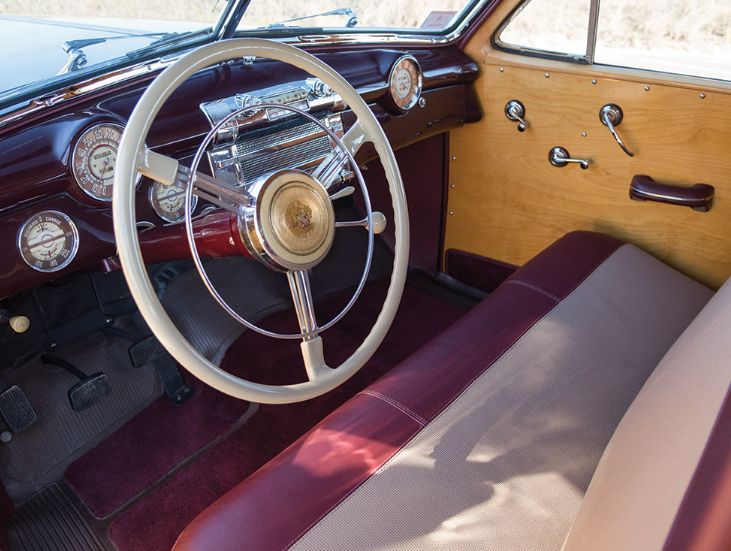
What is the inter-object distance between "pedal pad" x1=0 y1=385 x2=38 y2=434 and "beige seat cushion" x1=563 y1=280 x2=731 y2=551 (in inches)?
55.1

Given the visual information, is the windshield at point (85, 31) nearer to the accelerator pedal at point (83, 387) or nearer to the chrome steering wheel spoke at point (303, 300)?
the chrome steering wheel spoke at point (303, 300)

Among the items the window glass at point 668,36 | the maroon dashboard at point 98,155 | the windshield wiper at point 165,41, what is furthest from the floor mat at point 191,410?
the window glass at point 668,36

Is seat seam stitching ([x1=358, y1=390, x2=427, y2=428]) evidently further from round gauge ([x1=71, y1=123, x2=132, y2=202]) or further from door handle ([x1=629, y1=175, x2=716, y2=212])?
door handle ([x1=629, y1=175, x2=716, y2=212])

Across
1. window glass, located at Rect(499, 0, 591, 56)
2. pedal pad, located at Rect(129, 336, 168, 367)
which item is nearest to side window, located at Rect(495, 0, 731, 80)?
window glass, located at Rect(499, 0, 591, 56)

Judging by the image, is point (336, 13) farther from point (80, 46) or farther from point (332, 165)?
point (332, 165)

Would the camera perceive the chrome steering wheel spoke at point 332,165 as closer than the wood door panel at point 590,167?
Yes

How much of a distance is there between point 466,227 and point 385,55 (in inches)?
27.6

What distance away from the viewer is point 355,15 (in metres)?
1.93

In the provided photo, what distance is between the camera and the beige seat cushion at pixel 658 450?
727mm

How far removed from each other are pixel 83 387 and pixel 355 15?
50.1 inches

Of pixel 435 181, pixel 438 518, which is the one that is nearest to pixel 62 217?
pixel 438 518

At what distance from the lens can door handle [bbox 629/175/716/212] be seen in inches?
67.7

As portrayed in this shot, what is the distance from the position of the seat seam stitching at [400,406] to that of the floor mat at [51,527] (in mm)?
819

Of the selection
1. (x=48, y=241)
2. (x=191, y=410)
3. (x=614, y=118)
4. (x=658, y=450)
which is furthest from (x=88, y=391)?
(x=614, y=118)
